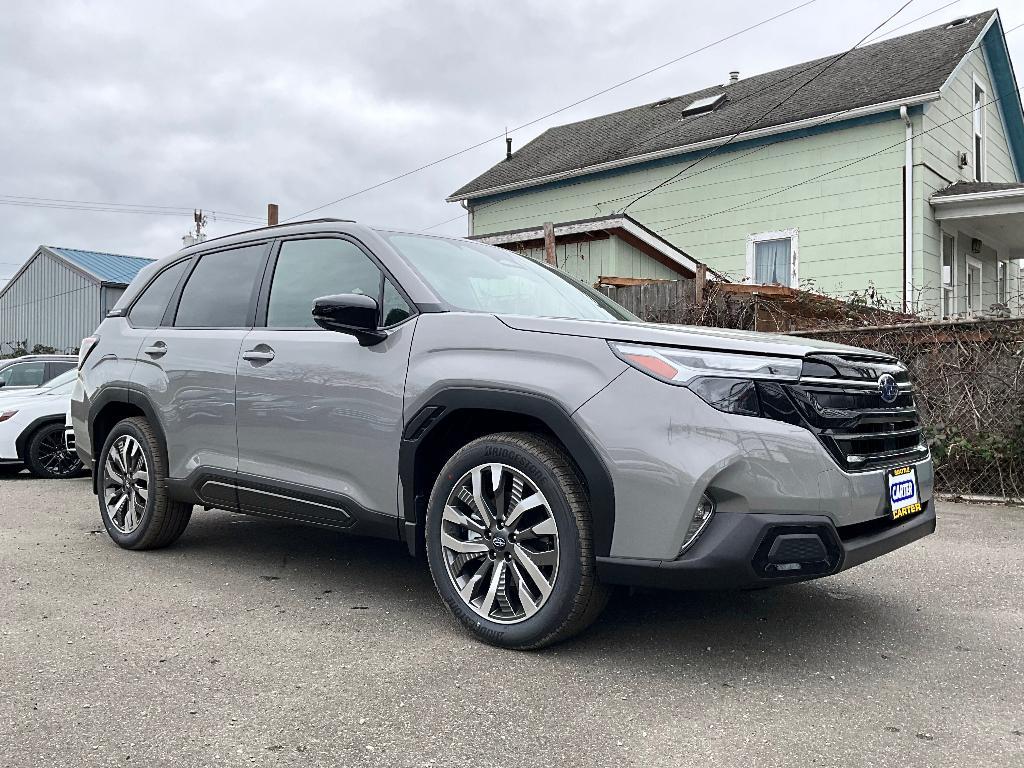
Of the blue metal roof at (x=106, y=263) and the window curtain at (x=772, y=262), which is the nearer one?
the window curtain at (x=772, y=262)

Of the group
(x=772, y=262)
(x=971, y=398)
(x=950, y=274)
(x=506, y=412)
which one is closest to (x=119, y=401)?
(x=506, y=412)

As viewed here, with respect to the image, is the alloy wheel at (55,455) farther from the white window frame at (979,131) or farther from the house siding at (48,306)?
the house siding at (48,306)

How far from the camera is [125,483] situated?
5250 millimetres

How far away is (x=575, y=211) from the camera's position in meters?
19.6

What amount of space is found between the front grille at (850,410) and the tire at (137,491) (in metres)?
3.53

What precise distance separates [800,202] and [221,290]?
13.5 meters

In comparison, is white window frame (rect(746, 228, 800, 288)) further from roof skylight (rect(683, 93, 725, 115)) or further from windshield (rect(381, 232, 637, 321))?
windshield (rect(381, 232, 637, 321))

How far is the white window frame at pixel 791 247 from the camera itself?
16172mm

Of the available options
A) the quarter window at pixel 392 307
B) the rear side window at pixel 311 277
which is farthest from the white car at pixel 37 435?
the quarter window at pixel 392 307

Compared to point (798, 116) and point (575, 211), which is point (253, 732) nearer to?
point (798, 116)

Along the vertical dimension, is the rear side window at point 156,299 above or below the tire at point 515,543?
above

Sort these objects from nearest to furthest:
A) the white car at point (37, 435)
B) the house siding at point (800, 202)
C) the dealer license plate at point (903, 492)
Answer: the dealer license plate at point (903, 492) < the white car at point (37, 435) < the house siding at point (800, 202)

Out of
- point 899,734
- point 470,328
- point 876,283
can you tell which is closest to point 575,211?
point 876,283

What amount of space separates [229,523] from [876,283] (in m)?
12.4
